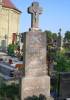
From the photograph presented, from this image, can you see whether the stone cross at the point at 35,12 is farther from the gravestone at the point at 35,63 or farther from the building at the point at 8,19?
the building at the point at 8,19

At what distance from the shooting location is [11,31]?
5266 cm

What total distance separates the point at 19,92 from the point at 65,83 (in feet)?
5.34

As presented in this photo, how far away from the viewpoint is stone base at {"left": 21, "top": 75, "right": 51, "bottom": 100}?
883 cm

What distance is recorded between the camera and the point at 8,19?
5172cm

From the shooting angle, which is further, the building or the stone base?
the building

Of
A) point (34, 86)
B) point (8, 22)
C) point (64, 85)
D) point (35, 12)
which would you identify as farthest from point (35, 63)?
point (8, 22)

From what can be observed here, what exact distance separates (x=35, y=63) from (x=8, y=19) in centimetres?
4351

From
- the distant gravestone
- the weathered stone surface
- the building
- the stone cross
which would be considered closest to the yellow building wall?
the building

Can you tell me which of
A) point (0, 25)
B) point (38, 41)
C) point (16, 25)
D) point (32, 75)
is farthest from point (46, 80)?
point (16, 25)

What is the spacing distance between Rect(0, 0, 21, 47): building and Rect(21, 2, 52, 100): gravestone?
3892cm

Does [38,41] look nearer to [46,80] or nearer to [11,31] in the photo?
[46,80]

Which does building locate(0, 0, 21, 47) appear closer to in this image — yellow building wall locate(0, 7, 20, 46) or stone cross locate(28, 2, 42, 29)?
yellow building wall locate(0, 7, 20, 46)

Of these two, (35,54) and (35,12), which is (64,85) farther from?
(35,12)

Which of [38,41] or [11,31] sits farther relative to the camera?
[11,31]
